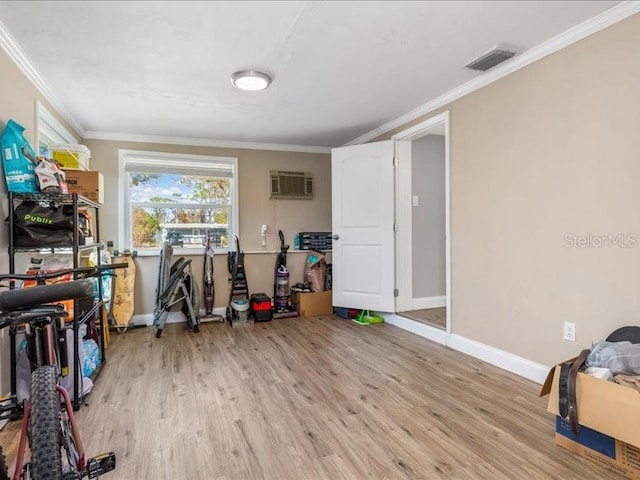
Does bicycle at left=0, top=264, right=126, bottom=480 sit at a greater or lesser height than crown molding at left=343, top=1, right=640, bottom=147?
lesser

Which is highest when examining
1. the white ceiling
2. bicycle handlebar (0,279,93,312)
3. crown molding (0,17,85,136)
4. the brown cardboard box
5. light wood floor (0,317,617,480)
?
the white ceiling

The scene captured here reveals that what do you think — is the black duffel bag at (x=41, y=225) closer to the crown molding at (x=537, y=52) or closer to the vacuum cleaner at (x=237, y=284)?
the vacuum cleaner at (x=237, y=284)

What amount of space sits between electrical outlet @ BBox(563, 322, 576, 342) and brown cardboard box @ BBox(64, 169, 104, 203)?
351cm

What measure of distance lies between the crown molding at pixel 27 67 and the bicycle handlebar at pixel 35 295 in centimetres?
192

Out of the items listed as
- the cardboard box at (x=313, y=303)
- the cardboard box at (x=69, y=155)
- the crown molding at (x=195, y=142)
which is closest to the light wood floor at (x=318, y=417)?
the cardboard box at (x=313, y=303)

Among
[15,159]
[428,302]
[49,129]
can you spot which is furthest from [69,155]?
[428,302]

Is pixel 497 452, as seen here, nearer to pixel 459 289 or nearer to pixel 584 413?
pixel 584 413

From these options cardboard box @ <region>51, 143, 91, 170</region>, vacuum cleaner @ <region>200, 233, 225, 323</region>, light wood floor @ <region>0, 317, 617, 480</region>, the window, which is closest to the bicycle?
light wood floor @ <region>0, 317, 617, 480</region>

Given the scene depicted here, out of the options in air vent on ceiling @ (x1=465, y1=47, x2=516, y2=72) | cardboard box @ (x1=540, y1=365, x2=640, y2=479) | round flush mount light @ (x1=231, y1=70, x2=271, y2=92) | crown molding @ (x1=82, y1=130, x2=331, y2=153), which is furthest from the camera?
crown molding @ (x1=82, y1=130, x2=331, y2=153)

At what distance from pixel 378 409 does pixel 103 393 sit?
1.80 meters

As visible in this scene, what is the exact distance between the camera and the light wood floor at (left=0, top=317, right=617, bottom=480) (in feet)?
5.34

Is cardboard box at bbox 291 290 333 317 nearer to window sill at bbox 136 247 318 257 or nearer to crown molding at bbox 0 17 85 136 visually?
window sill at bbox 136 247 318 257

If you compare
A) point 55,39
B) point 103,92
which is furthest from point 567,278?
point 103,92

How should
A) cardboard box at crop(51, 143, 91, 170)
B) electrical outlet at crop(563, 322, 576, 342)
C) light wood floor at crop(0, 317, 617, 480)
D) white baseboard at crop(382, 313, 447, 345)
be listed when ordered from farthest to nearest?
white baseboard at crop(382, 313, 447, 345) < cardboard box at crop(51, 143, 91, 170) < electrical outlet at crop(563, 322, 576, 342) < light wood floor at crop(0, 317, 617, 480)
